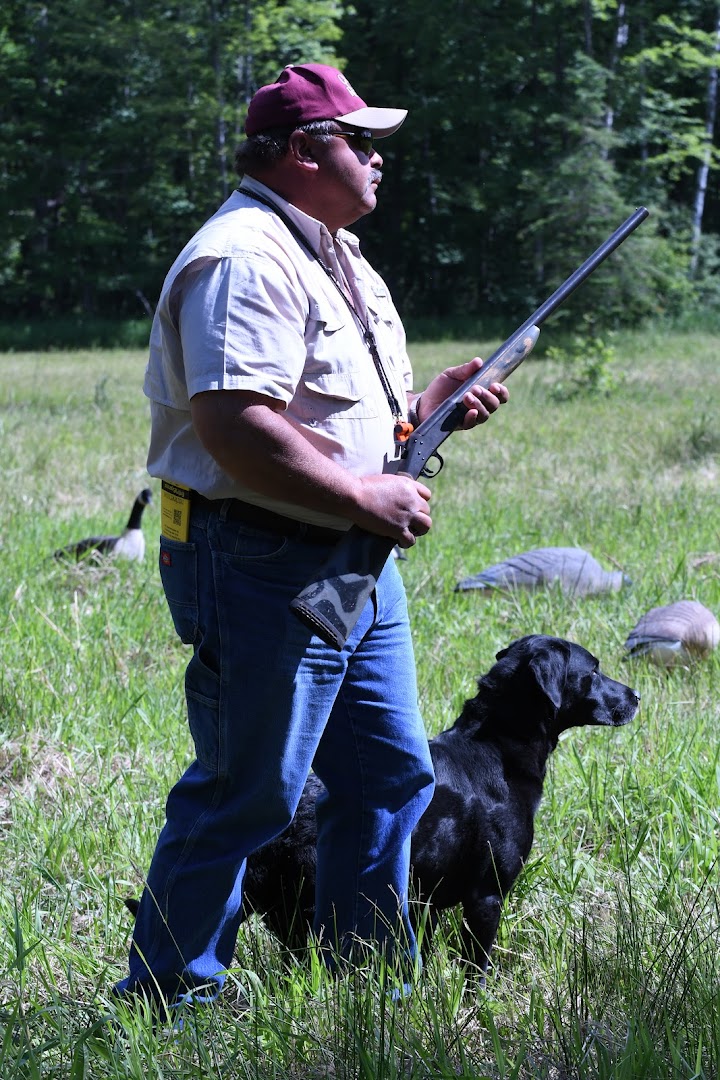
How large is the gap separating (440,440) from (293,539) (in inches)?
21.4

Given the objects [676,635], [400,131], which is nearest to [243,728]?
[676,635]

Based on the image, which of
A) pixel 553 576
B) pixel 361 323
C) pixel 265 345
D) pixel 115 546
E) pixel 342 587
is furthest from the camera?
pixel 115 546

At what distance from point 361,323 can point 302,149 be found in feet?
1.33

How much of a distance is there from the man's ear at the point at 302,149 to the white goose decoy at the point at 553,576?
12.2 feet

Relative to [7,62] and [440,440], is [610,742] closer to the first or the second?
[440,440]

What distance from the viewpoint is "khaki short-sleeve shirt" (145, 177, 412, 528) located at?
2275 mm

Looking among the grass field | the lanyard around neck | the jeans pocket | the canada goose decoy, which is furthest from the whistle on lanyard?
the canada goose decoy

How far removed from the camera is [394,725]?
270cm

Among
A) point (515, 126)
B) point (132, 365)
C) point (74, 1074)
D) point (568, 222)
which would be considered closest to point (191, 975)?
point (74, 1074)

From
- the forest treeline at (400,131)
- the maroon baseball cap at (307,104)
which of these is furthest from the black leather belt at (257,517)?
the forest treeline at (400,131)

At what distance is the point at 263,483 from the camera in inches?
92.0

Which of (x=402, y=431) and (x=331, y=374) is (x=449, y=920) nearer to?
(x=402, y=431)

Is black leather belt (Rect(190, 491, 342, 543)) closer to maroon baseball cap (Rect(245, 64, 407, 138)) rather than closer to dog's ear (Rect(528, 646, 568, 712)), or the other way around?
maroon baseball cap (Rect(245, 64, 407, 138))

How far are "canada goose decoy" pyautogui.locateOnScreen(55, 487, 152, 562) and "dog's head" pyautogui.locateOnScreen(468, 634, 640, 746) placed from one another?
148 inches
